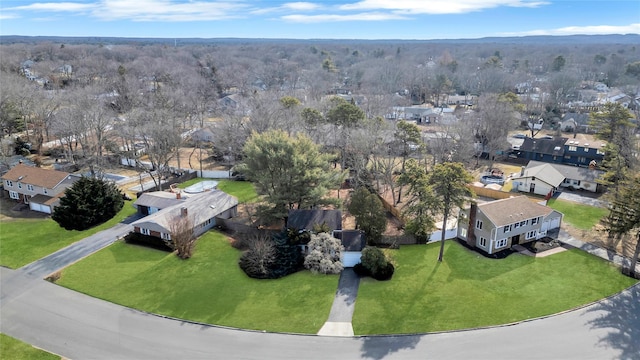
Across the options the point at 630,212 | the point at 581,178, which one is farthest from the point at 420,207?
the point at 581,178

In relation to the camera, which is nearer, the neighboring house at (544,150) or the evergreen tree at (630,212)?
the evergreen tree at (630,212)

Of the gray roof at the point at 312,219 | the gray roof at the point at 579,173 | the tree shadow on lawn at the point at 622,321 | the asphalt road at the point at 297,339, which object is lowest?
the asphalt road at the point at 297,339

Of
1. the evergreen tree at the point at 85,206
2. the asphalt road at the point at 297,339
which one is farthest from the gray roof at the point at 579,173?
the evergreen tree at the point at 85,206

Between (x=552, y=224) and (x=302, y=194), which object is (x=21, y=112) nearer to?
(x=302, y=194)

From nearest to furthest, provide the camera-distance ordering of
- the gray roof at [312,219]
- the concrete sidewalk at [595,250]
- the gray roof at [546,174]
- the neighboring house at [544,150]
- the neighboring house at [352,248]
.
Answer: the concrete sidewalk at [595,250]
the neighboring house at [352,248]
the gray roof at [312,219]
the gray roof at [546,174]
the neighboring house at [544,150]

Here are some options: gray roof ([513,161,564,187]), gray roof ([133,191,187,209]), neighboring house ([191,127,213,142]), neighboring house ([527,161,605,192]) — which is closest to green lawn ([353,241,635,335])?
gray roof ([513,161,564,187])

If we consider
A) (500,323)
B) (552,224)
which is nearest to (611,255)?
(552,224)

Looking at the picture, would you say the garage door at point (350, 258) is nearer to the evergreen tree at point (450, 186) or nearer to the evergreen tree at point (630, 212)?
the evergreen tree at point (450, 186)

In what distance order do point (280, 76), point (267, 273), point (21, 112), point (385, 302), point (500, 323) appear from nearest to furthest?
point (500, 323)
point (385, 302)
point (267, 273)
point (21, 112)
point (280, 76)
